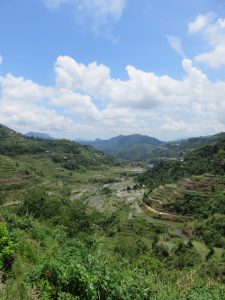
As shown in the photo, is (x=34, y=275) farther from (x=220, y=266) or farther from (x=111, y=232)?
(x=111, y=232)

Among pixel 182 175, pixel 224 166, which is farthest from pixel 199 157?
pixel 224 166

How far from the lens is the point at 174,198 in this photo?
79.1 meters

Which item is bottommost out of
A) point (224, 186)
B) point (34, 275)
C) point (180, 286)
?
point (224, 186)

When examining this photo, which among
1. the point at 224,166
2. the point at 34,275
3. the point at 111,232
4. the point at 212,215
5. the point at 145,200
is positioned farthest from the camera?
the point at 224,166

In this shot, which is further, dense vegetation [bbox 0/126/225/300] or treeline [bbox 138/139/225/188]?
treeline [bbox 138/139/225/188]

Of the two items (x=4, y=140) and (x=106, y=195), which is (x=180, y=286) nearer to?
(x=106, y=195)

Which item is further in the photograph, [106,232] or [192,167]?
[192,167]

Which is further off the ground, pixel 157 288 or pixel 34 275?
pixel 34 275

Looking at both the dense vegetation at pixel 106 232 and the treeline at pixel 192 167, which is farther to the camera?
the treeline at pixel 192 167

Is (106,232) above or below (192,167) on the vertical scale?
below

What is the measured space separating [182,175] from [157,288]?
352ft

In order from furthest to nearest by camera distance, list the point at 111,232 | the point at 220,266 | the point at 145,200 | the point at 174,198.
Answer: the point at 145,200 < the point at 174,198 < the point at 111,232 < the point at 220,266

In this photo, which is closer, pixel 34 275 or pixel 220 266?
pixel 34 275

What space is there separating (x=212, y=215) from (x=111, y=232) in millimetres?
19732
